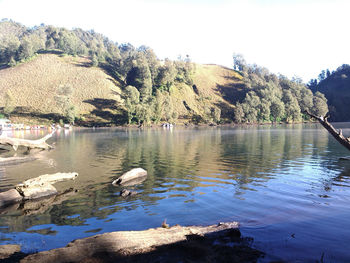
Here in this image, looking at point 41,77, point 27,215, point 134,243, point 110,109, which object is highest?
point 41,77

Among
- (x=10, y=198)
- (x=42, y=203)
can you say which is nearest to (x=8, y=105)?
(x=10, y=198)

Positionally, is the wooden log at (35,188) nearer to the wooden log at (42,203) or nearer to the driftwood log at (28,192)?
the driftwood log at (28,192)

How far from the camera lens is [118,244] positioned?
8406 mm

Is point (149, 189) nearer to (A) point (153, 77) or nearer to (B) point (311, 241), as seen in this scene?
(B) point (311, 241)

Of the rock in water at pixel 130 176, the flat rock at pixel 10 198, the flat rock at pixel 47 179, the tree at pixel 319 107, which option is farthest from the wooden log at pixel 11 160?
the tree at pixel 319 107

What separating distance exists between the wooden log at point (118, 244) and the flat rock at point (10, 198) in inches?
380

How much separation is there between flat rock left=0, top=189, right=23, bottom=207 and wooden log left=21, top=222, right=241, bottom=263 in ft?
31.6

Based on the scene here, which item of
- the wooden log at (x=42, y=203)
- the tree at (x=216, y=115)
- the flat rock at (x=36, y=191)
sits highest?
the tree at (x=216, y=115)

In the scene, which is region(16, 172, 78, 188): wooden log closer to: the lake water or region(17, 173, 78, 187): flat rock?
region(17, 173, 78, 187): flat rock

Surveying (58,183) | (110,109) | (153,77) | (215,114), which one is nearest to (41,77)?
(110,109)

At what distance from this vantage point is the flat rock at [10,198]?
15547mm

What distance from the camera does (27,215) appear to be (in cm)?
1386

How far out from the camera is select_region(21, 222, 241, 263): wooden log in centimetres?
773

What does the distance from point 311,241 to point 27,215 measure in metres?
13.5
